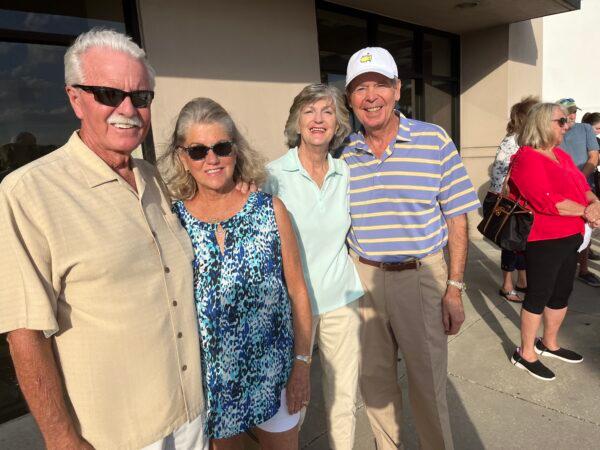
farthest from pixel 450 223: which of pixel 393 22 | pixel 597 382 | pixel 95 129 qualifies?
pixel 393 22

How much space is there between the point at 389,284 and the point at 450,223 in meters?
0.45

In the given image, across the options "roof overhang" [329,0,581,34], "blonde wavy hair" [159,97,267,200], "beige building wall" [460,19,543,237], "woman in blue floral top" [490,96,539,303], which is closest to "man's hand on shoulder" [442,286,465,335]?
"blonde wavy hair" [159,97,267,200]

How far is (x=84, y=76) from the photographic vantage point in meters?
1.28

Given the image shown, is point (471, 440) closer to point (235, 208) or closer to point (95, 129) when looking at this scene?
point (235, 208)

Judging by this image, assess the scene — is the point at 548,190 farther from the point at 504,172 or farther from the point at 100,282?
the point at 100,282

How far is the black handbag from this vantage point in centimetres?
297

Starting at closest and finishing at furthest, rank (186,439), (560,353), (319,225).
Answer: (186,439) < (319,225) < (560,353)

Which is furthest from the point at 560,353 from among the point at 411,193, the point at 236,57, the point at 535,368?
the point at 236,57

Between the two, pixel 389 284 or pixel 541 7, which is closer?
pixel 389 284

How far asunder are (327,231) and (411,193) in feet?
1.51

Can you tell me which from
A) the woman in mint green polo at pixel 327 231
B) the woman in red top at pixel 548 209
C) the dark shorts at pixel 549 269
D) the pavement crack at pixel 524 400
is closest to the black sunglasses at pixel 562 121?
the woman in red top at pixel 548 209

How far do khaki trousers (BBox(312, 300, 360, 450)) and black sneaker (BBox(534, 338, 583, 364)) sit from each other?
6.88 feet

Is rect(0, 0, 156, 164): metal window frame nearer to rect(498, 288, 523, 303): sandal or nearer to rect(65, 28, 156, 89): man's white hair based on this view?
rect(65, 28, 156, 89): man's white hair

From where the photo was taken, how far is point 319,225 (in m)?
2.04
